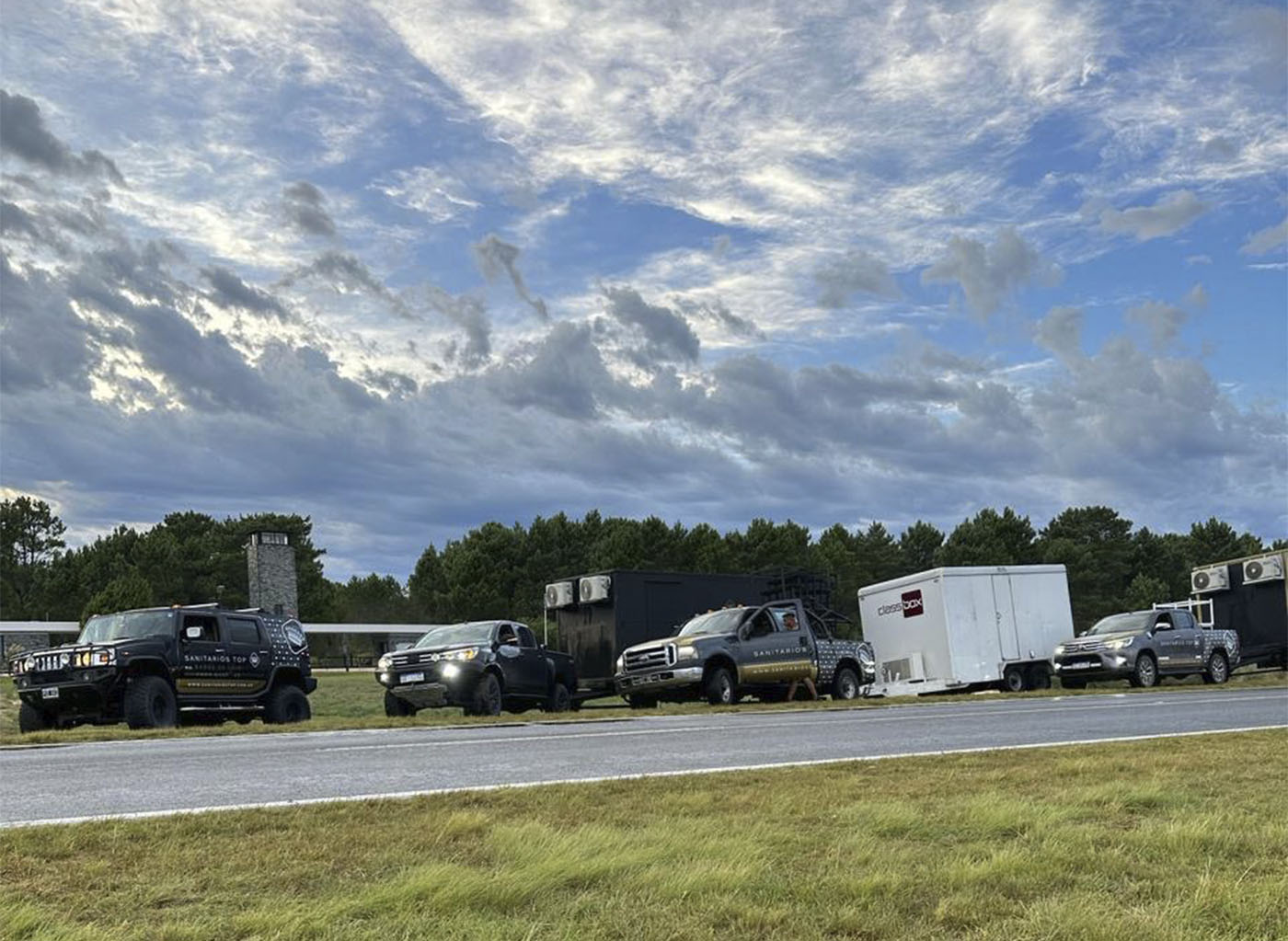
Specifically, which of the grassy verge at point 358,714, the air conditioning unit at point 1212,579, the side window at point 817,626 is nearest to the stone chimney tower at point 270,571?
the grassy verge at point 358,714

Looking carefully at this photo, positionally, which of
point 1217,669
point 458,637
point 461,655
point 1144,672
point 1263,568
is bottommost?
point 1217,669

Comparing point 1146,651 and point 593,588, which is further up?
point 593,588

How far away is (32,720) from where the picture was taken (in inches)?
694

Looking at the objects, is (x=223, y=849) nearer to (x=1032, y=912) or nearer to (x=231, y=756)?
Answer: (x=1032, y=912)

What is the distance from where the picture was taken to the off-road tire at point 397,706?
20.3 meters

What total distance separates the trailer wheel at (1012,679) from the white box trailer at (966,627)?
0.07 feet

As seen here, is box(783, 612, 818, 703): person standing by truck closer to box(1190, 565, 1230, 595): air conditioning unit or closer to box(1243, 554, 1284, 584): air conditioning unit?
box(1243, 554, 1284, 584): air conditioning unit

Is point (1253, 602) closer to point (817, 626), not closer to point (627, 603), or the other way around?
point (817, 626)

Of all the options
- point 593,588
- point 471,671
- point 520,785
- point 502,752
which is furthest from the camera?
point 593,588

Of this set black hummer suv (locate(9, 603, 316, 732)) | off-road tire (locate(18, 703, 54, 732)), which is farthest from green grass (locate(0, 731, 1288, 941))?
off-road tire (locate(18, 703, 54, 732))

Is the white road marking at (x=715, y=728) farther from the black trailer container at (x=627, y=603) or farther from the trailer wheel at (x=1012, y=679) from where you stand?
the trailer wheel at (x=1012, y=679)

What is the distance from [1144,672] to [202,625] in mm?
20332

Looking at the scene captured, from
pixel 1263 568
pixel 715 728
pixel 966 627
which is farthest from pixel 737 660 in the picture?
pixel 1263 568

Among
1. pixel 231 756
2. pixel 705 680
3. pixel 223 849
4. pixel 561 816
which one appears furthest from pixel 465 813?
pixel 705 680
